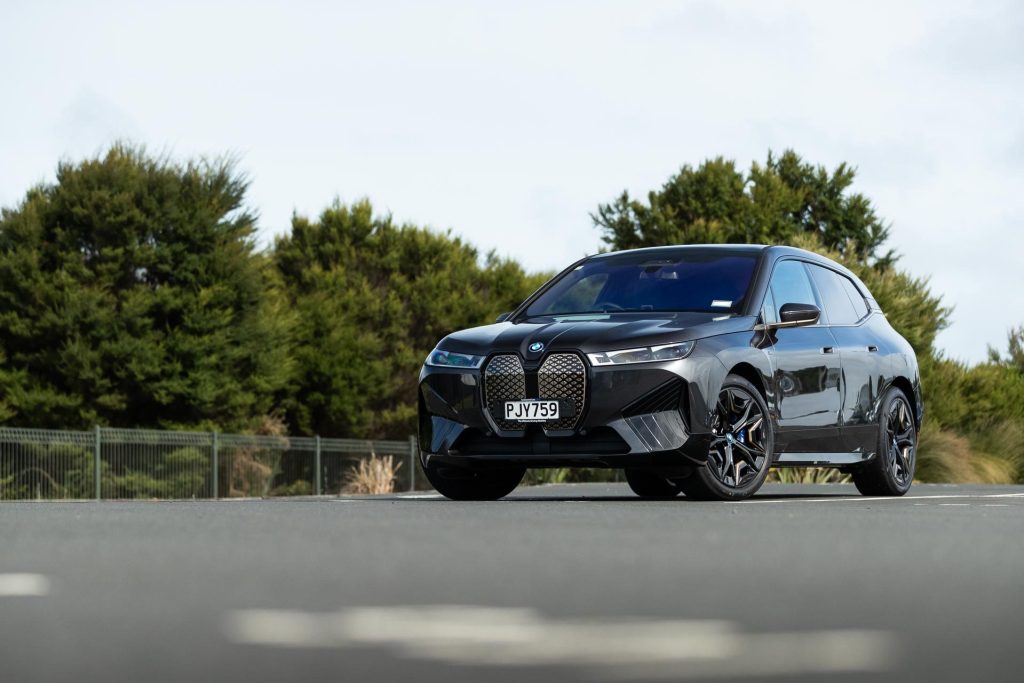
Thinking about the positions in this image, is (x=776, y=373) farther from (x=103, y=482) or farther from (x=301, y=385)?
(x=301, y=385)

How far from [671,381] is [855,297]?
316cm

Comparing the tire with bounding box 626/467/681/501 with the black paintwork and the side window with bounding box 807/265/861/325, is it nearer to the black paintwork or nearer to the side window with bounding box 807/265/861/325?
the black paintwork

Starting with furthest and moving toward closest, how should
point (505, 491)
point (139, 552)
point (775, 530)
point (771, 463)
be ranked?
point (505, 491) < point (771, 463) < point (775, 530) < point (139, 552)

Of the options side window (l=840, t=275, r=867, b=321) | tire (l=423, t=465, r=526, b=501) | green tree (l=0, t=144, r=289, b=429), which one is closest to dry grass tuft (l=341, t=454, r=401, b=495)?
green tree (l=0, t=144, r=289, b=429)

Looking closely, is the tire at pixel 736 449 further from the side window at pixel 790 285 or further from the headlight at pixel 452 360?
the headlight at pixel 452 360

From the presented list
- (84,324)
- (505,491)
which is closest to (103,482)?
(84,324)

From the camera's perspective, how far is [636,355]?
10.1 m

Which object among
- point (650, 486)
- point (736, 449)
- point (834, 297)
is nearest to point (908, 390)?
point (834, 297)

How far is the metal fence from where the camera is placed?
26.9 metres

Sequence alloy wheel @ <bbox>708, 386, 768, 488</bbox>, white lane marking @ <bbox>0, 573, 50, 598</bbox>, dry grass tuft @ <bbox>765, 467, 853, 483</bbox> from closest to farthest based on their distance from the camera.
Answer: white lane marking @ <bbox>0, 573, 50, 598</bbox>, alloy wheel @ <bbox>708, 386, 768, 488</bbox>, dry grass tuft @ <bbox>765, 467, 853, 483</bbox>

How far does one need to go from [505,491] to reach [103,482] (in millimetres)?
17382

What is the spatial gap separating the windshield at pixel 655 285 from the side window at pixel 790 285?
240 millimetres

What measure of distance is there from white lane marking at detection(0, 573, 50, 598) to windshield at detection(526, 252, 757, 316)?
19.6 ft

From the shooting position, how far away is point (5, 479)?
27000 millimetres
